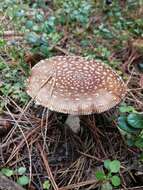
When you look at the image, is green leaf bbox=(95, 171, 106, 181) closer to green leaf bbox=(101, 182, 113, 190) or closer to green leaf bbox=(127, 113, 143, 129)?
green leaf bbox=(101, 182, 113, 190)

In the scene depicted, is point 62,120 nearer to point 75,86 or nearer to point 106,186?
point 75,86

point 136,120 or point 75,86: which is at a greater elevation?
point 75,86

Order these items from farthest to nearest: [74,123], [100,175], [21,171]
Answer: [74,123], [21,171], [100,175]

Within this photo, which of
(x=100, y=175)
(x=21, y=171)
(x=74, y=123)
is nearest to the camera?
(x=100, y=175)

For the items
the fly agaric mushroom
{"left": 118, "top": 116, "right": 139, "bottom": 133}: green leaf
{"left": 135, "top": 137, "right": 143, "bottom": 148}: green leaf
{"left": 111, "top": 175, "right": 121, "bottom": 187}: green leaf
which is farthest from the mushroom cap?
{"left": 111, "top": 175, "right": 121, "bottom": 187}: green leaf

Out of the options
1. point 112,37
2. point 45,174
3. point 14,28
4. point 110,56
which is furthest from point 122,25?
point 45,174

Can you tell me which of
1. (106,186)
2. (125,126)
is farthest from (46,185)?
(125,126)
